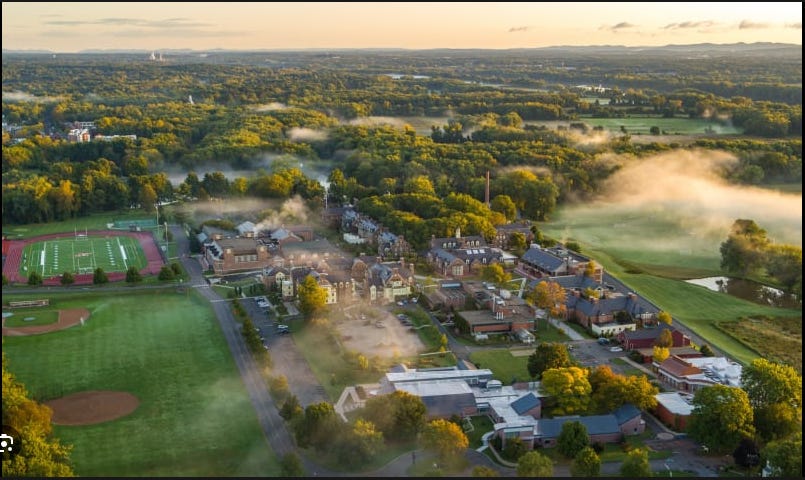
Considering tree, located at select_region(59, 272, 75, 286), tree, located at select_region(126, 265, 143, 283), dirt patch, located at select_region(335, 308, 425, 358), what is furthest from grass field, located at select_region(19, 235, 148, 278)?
dirt patch, located at select_region(335, 308, 425, 358)

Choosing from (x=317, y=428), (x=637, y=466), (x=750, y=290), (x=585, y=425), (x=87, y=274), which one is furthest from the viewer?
(x=87, y=274)

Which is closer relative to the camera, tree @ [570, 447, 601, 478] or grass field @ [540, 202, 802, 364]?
tree @ [570, 447, 601, 478]

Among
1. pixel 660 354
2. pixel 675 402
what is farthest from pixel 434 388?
pixel 660 354

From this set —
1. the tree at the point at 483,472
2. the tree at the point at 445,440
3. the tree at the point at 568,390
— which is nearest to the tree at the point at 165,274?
the tree at the point at 445,440

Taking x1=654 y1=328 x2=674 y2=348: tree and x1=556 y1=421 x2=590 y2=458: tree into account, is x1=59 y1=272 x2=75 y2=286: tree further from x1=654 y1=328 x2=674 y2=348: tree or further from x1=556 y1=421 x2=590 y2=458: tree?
x1=654 y1=328 x2=674 y2=348: tree

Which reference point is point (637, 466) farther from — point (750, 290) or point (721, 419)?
point (750, 290)

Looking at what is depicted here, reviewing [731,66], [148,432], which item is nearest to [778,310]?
[148,432]
